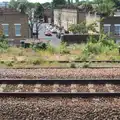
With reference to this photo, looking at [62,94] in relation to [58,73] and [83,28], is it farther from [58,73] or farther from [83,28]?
[83,28]

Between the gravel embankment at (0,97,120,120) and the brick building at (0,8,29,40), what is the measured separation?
40.8 meters

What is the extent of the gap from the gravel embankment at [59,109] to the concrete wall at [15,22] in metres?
40.7

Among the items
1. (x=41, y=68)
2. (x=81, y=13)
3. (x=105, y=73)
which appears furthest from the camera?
(x=81, y=13)

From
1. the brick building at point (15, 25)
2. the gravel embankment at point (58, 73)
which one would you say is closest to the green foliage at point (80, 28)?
the brick building at point (15, 25)

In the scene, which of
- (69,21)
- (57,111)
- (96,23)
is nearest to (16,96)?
(57,111)

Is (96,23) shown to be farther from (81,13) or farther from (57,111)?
(57,111)

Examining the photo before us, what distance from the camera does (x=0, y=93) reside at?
10.8 meters

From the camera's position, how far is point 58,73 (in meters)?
14.1

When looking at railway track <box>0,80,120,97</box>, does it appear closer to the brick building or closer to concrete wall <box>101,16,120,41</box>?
the brick building

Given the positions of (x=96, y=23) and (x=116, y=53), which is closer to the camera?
(x=116, y=53)

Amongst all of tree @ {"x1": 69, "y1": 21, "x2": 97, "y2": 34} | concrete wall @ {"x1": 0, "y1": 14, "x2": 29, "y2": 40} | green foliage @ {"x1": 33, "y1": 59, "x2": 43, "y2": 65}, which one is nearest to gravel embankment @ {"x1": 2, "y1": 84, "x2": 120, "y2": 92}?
green foliage @ {"x1": 33, "y1": 59, "x2": 43, "y2": 65}

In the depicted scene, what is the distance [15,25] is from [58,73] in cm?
3771

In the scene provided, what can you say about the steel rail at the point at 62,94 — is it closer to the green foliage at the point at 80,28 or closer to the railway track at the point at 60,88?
the railway track at the point at 60,88

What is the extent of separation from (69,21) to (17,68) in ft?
187
